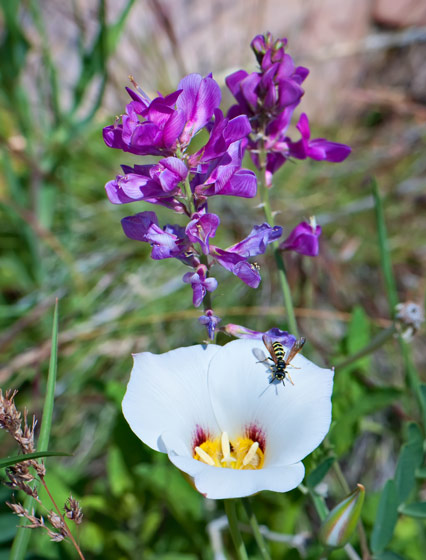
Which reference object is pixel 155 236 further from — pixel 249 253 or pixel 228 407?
pixel 228 407

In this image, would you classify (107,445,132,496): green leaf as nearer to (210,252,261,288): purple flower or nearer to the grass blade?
the grass blade

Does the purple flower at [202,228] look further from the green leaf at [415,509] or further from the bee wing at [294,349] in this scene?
Result: the green leaf at [415,509]

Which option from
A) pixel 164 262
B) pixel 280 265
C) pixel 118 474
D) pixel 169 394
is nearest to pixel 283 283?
pixel 280 265

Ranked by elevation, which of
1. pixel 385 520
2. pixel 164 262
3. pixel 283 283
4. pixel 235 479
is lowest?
pixel 385 520

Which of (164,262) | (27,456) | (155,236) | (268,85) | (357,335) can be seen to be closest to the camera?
(27,456)

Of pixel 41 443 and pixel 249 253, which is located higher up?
pixel 249 253

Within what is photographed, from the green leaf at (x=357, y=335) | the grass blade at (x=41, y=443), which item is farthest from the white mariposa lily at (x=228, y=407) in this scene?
the green leaf at (x=357, y=335)
